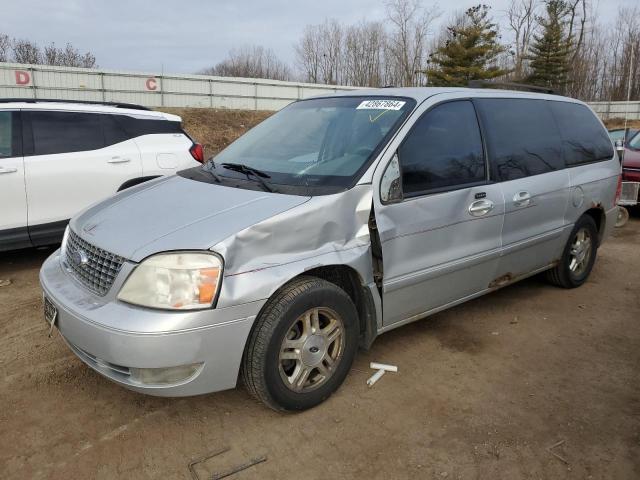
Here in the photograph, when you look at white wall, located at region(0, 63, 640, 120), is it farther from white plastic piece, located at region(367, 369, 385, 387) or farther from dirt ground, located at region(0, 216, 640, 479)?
white plastic piece, located at region(367, 369, 385, 387)

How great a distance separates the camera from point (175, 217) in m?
2.77

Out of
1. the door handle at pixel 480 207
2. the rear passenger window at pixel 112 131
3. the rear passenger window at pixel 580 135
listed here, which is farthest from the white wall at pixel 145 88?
the door handle at pixel 480 207

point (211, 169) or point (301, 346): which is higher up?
point (211, 169)

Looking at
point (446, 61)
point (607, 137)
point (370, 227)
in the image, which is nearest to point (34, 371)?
point (370, 227)

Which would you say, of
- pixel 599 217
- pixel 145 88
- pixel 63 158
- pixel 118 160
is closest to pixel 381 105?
pixel 599 217

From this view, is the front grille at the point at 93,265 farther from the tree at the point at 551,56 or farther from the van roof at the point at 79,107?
the tree at the point at 551,56

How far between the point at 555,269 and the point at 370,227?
8.65 ft

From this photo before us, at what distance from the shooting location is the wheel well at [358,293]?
3010 mm

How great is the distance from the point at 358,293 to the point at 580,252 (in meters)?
2.94

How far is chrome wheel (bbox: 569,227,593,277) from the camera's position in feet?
16.0

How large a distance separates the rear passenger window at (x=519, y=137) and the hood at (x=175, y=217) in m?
1.77

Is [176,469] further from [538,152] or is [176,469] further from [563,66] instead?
[563,66]

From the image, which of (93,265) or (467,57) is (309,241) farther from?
(467,57)

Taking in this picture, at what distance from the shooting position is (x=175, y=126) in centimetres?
661
